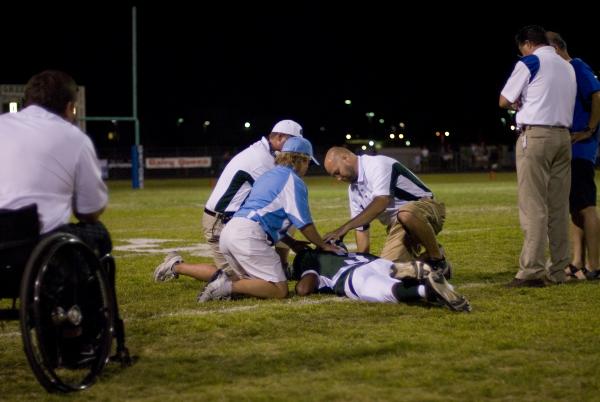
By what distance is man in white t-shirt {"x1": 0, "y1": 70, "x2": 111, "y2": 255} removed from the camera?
14.1 feet

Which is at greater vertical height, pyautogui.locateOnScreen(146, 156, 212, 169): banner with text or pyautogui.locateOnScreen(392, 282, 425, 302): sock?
pyautogui.locateOnScreen(392, 282, 425, 302): sock

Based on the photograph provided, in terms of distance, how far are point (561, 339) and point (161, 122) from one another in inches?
3116

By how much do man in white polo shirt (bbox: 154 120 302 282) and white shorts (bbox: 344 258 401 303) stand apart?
128 centimetres

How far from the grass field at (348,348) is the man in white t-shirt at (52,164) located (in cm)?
76

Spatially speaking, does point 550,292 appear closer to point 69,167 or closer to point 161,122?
point 69,167

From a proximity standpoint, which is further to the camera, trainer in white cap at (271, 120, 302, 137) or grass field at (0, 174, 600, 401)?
trainer in white cap at (271, 120, 302, 137)

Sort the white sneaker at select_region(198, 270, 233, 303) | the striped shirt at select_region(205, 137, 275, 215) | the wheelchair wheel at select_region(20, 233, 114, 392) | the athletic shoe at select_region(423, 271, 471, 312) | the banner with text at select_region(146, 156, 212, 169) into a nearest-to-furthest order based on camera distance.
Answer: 1. the wheelchair wheel at select_region(20, 233, 114, 392)
2. the athletic shoe at select_region(423, 271, 471, 312)
3. the white sneaker at select_region(198, 270, 233, 303)
4. the striped shirt at select_region(205, 137, 275, 215)
5. the banner with text at select_region(146, 156, 212, 169)

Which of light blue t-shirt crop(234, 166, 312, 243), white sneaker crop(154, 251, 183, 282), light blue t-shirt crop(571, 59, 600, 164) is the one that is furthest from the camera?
white sneaker crop(154, 251, 183, 282)

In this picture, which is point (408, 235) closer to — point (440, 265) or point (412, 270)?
point (440, 265)

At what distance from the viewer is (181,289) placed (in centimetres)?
764

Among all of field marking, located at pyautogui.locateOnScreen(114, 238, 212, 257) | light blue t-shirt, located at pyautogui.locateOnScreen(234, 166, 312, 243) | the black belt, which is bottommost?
field marking, located at pyautogui.locateOnScreen(114, 238, 212, 257)

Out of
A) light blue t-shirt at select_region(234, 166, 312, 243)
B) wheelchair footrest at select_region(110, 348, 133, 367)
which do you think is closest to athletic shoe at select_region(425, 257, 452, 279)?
light blue t-shirt at select_region(234, 166, 312, 243)

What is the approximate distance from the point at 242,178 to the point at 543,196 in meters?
2.38

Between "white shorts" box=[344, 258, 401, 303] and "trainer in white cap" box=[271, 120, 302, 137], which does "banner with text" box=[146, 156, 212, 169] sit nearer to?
"trainer in white cap" box=[271, 120, 302, 137]
